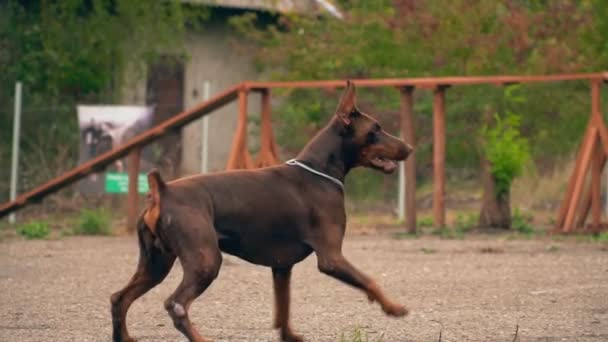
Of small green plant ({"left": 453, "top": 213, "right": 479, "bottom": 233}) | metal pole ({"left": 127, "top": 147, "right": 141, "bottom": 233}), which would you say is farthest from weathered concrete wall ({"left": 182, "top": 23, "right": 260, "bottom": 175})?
metal pole ({"left": 127, "top": 147, "right": 141, "bottom": 233})

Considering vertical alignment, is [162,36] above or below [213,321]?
above

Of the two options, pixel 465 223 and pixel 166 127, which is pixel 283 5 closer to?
pixel 465 223

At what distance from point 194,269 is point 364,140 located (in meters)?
1.71

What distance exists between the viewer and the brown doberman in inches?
292

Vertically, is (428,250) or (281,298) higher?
(281,298)

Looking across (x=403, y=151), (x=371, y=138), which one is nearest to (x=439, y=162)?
(x=403, y=151)

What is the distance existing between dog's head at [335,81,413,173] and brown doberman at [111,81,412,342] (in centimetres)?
1

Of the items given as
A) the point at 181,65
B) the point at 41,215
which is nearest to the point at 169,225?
the point at 41,215

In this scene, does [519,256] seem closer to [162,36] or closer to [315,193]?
[315,193]

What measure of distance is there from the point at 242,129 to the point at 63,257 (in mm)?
3407

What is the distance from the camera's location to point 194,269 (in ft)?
24.1

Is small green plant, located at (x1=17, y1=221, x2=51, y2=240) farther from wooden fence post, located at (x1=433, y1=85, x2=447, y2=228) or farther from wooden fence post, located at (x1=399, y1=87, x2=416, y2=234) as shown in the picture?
wooden fence post, located at (x1=433, y1=85, x2=447, y2=228)

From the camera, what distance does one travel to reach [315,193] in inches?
319

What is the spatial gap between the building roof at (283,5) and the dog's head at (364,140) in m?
15.5
